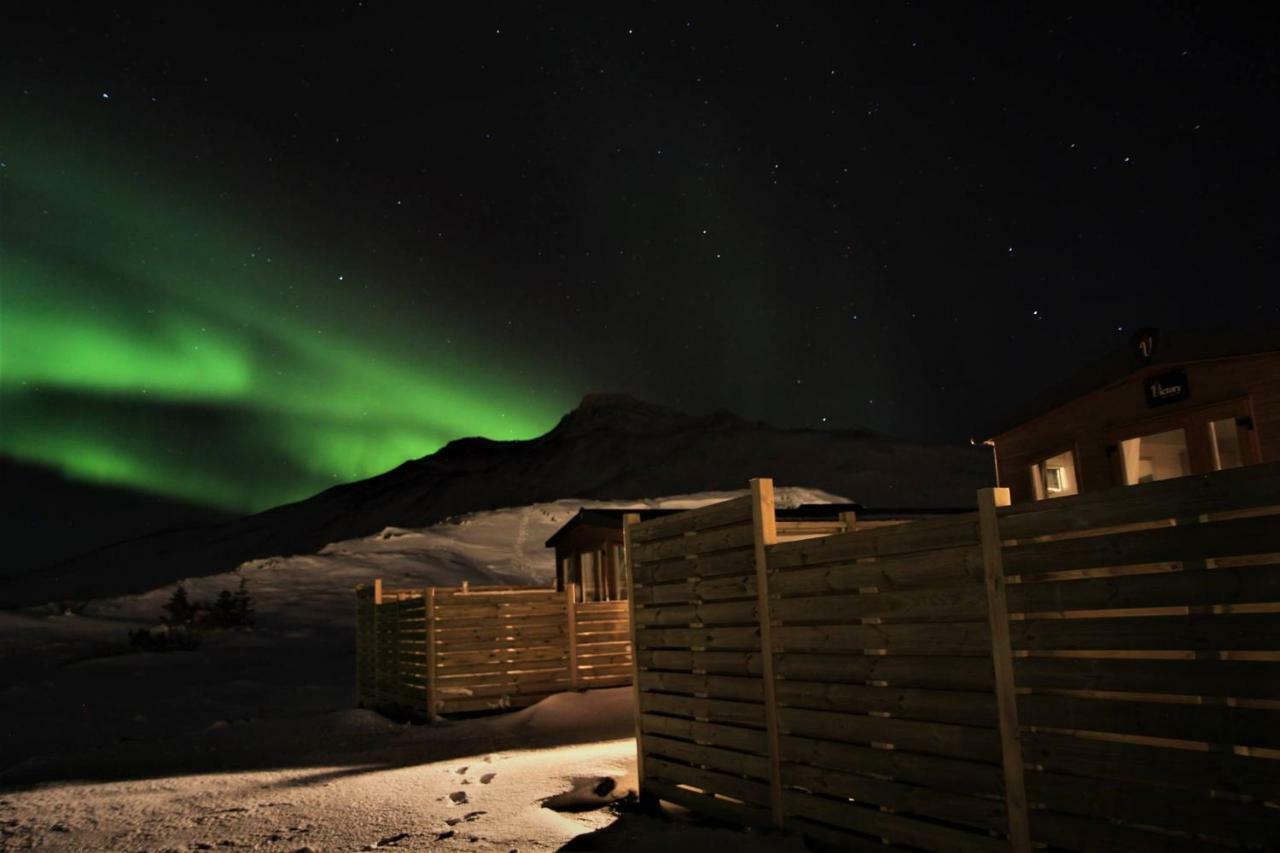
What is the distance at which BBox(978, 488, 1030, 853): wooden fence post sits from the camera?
15.0 ft

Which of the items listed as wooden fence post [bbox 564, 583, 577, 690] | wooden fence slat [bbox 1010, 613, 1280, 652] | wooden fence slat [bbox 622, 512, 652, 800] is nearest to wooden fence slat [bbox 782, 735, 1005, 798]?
wooden fence slat [bbox 1010, 613, 1280, 652]

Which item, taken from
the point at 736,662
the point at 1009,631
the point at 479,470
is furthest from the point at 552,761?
the point at 479,470

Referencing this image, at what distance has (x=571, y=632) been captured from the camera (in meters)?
16.9

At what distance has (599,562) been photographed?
84.7ft

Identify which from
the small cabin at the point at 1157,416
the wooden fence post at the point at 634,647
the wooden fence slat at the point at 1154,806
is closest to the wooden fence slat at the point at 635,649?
the wooden fence post at the point at 634,647

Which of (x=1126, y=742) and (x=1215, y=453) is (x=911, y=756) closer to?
(x=1126, y=742)

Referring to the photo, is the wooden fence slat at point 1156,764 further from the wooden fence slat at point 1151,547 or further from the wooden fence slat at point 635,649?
the wooden fence slat at point 635,649

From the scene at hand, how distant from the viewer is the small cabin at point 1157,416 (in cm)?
985

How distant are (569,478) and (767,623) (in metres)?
107

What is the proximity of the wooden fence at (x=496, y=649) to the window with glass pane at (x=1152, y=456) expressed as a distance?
907 cm

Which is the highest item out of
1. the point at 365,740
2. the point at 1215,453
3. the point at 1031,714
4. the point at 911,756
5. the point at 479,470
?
the point at 479,470

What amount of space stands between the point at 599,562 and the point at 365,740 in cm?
1181

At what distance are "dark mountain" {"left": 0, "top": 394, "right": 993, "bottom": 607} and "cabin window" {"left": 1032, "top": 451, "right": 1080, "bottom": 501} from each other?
67.1m

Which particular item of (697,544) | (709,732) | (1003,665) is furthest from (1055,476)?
(1003,665)
